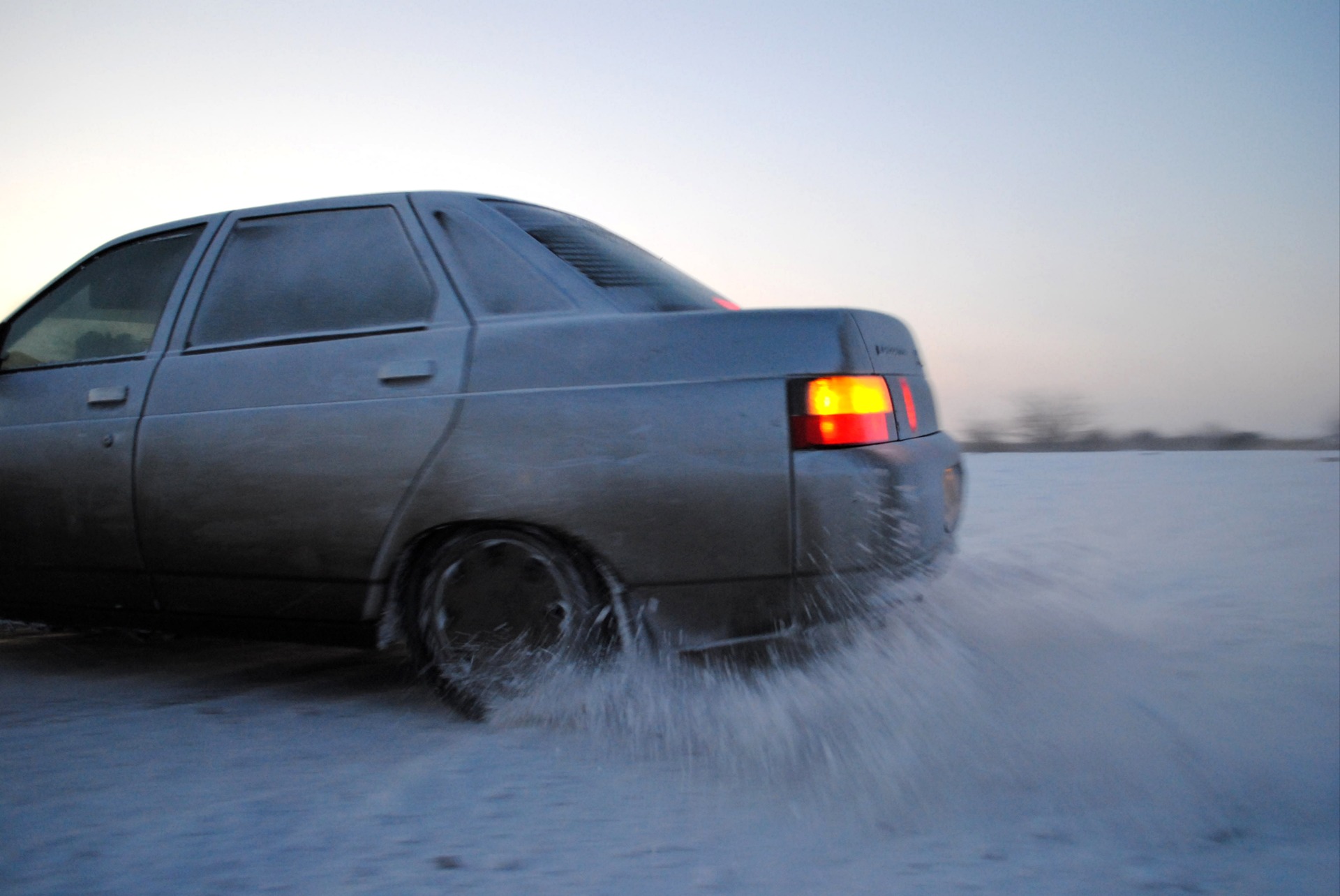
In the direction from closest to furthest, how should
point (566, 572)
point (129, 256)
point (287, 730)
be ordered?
1. point (566, 572)
2. point (287, 730)
3. point (129, 256)

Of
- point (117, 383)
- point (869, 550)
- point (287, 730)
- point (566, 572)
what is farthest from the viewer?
point (117, 383)

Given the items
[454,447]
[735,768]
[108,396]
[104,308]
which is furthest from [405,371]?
[104,308]

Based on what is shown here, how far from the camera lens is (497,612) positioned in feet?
8.91

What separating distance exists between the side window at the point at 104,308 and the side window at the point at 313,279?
25 centimetres

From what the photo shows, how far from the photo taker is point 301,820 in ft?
7.18

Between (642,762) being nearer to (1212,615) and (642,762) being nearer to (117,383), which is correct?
(117,383)

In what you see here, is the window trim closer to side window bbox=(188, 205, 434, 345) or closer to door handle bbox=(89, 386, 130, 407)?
side window bbox=(188, 205, 434, 345)

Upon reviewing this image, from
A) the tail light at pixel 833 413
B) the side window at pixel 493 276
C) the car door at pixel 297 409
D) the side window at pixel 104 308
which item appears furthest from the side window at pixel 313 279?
the tail light at pixel 833 413

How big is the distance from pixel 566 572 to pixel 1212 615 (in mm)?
2687

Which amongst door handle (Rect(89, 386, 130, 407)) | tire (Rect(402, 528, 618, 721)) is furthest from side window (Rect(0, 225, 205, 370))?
tire (Rect(402, 528, 618, 721))

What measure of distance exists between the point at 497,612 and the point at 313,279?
3.83ft

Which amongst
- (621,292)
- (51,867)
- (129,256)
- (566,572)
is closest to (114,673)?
(129,256)

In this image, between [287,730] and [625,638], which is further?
[287,730]

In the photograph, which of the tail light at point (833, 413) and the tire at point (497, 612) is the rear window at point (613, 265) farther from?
the tire at point (497, 612)
